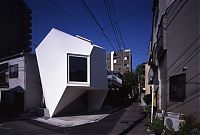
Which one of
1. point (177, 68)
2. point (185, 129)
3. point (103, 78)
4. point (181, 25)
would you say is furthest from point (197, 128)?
point (103, 78)

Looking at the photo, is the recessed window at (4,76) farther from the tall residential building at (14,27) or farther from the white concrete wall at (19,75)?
the tall residential building at (14,27)

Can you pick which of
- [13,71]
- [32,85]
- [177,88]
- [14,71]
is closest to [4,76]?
[13,71]

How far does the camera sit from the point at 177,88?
1221 centimetres

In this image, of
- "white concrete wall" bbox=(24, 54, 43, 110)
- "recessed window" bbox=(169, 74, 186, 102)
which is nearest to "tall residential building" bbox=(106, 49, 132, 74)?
"white concrete wall" bbox=(24, 54, 43, 110)

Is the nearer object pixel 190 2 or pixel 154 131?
pixel 190 2

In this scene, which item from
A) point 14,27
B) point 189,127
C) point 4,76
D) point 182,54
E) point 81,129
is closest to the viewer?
point 189,127

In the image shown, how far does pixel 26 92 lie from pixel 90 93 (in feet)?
22.1

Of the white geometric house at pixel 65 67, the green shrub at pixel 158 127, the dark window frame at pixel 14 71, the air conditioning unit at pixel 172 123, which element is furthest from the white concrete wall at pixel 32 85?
the air conditioning unit at pixel 172 123

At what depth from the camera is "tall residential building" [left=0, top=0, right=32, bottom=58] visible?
2383 inches

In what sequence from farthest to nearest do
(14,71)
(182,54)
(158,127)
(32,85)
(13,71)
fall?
(13,71), (14,71), (32,85), (158,127), (182,54)

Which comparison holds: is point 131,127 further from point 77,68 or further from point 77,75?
point 77,68

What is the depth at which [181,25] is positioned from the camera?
11625mm

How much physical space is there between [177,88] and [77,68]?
12454 mm

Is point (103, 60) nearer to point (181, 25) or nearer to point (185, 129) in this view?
point (181, 25)
